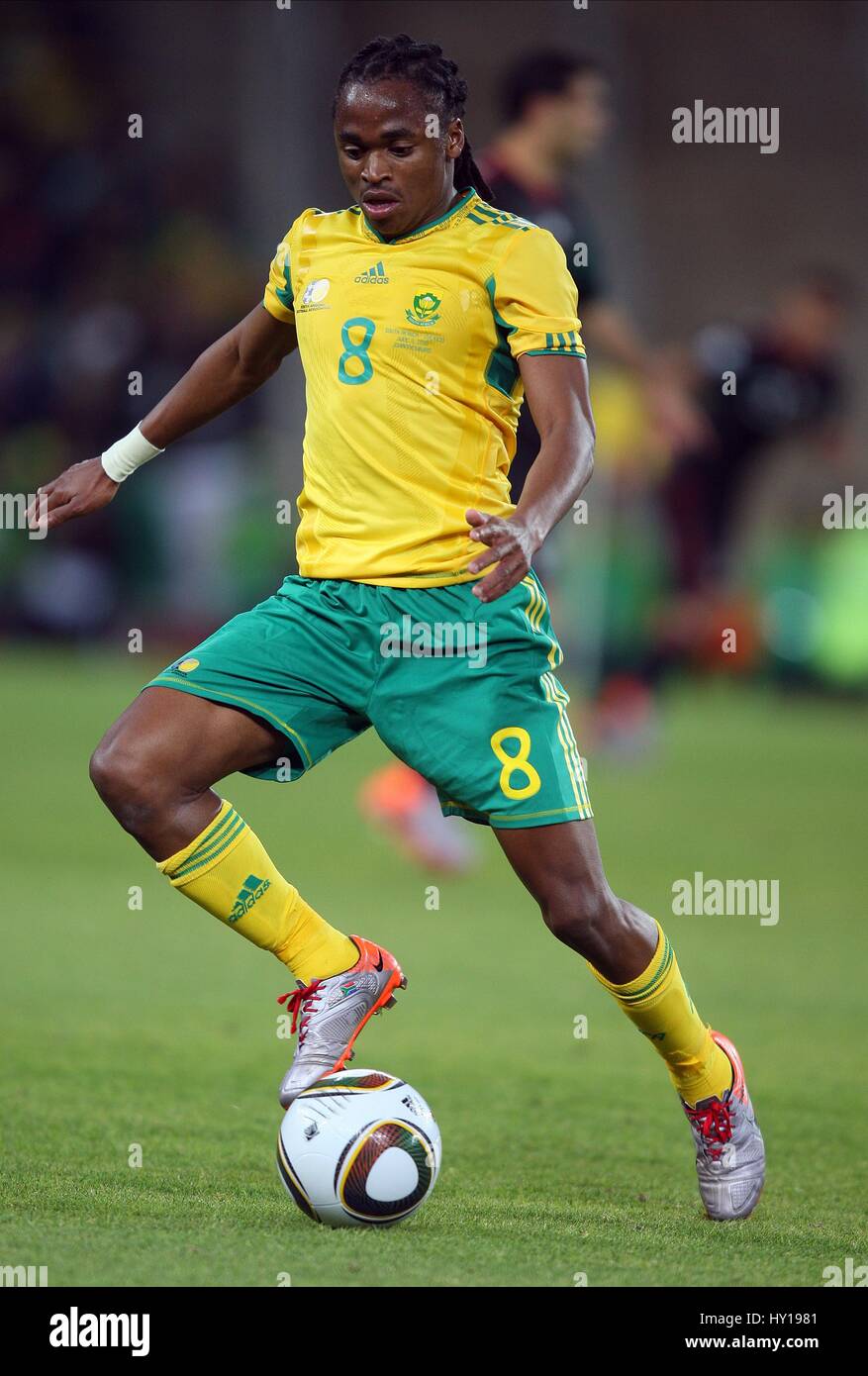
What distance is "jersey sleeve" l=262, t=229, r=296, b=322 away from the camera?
3.75 meters

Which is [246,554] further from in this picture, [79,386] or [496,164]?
[496,164]

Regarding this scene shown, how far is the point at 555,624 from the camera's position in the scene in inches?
487

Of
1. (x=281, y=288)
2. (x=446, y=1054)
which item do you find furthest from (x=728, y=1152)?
(x=281, y=288)

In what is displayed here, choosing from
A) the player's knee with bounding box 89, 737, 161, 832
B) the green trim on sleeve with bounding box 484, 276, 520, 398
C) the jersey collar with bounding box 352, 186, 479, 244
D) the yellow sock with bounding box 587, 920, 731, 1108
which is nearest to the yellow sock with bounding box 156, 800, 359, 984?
the player's knee with bounding box 89, 737, 161, 832

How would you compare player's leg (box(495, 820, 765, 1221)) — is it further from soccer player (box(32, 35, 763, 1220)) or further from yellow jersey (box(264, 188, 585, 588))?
yellow jersey (box(264, 188, 585, 588))

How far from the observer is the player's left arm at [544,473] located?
10.1 feet

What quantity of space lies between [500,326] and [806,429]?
885cm

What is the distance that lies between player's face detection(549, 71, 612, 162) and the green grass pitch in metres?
2.69

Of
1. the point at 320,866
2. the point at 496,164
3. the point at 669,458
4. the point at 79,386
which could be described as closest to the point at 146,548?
the point at 79,386

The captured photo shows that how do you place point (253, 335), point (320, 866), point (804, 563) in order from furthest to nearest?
point (804, 563), point (320, 866), point (253, 335)

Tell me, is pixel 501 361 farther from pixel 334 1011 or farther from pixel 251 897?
pixel 334 1011

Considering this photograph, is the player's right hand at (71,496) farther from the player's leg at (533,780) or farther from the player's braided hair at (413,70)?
the player's braided hair at (413,70)

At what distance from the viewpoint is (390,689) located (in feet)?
11.6

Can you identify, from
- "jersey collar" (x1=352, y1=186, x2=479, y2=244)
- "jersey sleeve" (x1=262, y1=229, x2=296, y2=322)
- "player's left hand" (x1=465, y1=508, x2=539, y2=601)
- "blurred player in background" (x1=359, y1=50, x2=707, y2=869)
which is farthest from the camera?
"blurred player in background" (x1=359, y1=50, x2=707, y2=869)
